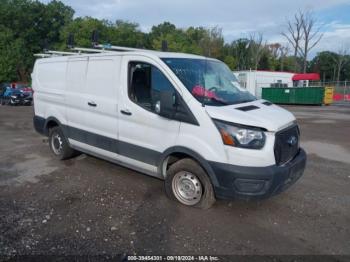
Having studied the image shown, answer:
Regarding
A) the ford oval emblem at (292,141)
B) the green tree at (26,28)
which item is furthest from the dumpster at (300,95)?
the green tree at (26,28)

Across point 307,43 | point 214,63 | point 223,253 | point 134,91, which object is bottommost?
point 223,253

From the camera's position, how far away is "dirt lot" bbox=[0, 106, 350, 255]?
3361 millimetres

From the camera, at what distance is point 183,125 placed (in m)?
4.04

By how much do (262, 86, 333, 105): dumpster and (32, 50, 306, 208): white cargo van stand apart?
23422 millimetres

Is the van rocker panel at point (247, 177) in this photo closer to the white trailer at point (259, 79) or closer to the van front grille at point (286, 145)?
the van front grille at point (286, 145)

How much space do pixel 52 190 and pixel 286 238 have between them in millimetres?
3520

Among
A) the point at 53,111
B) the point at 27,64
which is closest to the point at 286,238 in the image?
the point at 53,111

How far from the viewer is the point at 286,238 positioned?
11.7 feet

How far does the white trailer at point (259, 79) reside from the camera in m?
34.4

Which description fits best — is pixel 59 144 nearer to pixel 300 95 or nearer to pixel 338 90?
pixel 300 95

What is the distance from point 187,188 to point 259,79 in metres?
32.7

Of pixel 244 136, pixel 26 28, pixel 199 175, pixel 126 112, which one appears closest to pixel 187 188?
pixel 199 175

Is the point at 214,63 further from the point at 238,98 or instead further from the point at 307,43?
the point at 307,43

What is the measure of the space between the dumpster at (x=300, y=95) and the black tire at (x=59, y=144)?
24016mm
